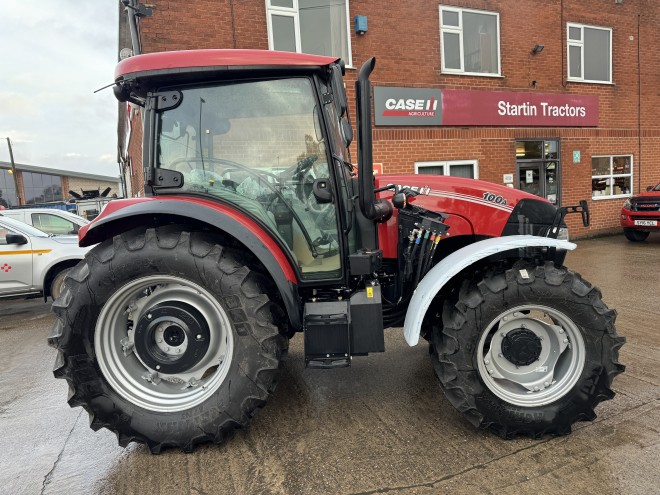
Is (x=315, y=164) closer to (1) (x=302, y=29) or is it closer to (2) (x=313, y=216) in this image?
(2) (x=313, y=216)

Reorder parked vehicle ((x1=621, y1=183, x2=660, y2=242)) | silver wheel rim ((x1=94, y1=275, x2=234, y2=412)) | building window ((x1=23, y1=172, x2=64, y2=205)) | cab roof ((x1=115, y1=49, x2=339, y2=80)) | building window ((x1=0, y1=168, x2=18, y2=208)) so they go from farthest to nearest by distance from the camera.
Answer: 1. building window ((x1=0, y1=168, x2=18, y2=208))
2. building window ((x1=23, y1=172, x2=64, y2=205))
3. parked vehicle ((x1=621, y1=183, x2=660, y2=242))
4. silver wheel rim ((x1=94, y1=275, x2=234, y2=412))
5. cab roof ((x1=115, y1=49, x2=339, y2=80))

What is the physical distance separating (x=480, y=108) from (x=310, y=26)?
423cm

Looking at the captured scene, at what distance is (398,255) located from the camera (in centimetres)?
305

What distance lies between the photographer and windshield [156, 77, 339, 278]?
263 cm

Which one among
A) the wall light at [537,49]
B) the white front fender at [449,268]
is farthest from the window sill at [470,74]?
the white front fender at [449,268]

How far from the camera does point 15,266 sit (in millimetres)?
6328

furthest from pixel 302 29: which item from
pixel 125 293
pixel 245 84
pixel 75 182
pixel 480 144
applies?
pixel 75 182

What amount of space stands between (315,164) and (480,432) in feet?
6.41

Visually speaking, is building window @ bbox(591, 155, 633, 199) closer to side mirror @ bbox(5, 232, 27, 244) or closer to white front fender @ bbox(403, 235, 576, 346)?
white front fender @ bbox(403, 235, 576, 346)

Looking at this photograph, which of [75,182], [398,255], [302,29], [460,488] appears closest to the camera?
[460,488]

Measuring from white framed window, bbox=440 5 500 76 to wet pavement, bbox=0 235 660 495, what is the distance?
25.8ft

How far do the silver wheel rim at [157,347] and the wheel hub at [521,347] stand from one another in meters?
1.68

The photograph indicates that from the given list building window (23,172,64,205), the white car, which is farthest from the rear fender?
building window (23,172,64,205)

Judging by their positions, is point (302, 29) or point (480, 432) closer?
point (480, 432)
